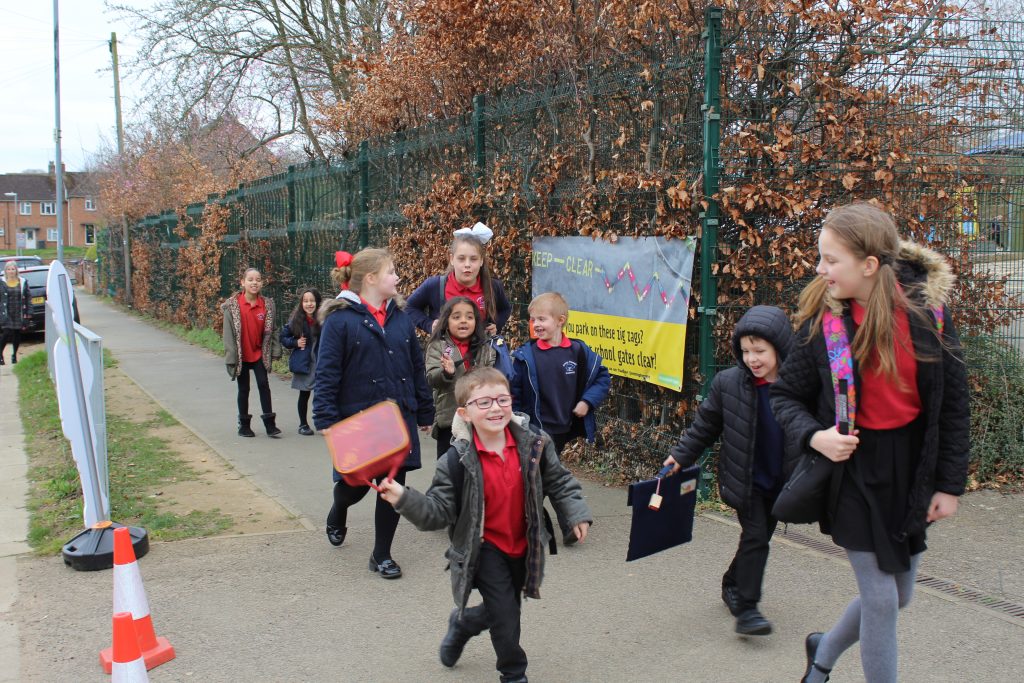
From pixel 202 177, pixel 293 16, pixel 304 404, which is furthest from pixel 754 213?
pixel 202 177

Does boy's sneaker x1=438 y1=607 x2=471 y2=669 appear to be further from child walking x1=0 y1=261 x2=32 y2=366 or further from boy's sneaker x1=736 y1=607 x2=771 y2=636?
child walking x1=0 y1=261 x2=32 y2=366

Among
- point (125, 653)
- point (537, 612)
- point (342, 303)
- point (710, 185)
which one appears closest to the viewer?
point (125, 653)

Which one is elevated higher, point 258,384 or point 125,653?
point 258,384

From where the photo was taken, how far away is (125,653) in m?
3.36

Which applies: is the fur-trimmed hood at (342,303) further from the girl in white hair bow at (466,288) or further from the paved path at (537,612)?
the paved path at (537,612)

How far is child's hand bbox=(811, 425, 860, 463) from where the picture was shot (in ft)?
9.78

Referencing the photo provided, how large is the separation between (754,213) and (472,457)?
3.16 meters

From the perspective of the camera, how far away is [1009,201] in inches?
271

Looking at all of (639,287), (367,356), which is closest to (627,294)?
(639,287)

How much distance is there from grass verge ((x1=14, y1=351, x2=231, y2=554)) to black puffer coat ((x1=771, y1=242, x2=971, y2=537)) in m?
4.13

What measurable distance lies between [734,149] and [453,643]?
364cm

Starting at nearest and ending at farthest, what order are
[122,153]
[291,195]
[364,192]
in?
[364,192], [291,195], [122,153]

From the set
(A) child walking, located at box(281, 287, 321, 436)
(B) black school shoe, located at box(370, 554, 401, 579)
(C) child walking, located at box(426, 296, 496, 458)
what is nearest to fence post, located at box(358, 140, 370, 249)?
(A) child walking, located at box(281, 287, 321, 436)

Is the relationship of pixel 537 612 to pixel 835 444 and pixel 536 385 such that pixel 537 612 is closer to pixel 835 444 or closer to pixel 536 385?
pixel 536 385
